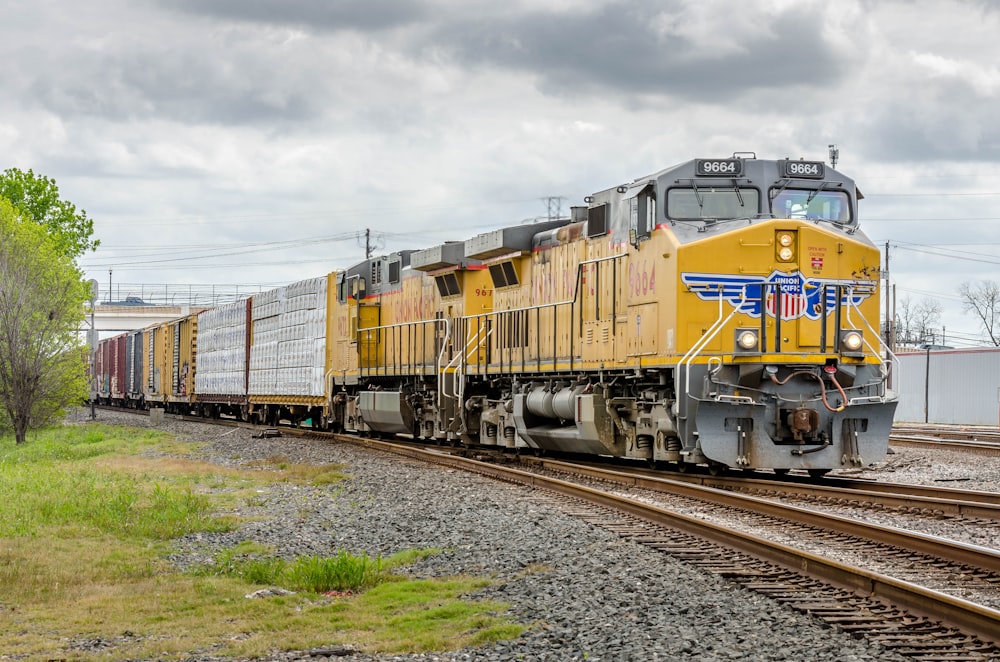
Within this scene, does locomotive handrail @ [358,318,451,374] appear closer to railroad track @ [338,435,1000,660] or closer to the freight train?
the freight train

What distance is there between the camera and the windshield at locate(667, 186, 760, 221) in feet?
42.4

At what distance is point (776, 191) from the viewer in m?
12.9

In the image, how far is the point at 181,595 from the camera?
733cm

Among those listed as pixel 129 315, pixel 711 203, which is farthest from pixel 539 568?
pixel 129 315

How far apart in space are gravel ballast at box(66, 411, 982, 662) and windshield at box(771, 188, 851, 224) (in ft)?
14.5

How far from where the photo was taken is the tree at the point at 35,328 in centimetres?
2742

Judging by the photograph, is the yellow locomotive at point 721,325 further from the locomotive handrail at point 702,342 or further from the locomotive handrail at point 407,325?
the locomotive handrail at point 407,325

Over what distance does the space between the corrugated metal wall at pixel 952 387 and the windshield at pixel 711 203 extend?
25527 millimetres

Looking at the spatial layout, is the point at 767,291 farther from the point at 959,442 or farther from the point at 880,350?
the point at 959,442

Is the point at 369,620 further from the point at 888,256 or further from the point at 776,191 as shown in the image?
the point at 888,256

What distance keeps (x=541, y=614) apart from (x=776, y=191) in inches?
313

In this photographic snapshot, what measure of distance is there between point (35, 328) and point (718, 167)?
20.9m

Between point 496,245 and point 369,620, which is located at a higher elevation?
point 496,245

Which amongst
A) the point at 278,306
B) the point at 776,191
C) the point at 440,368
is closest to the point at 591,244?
the point at 776,191
